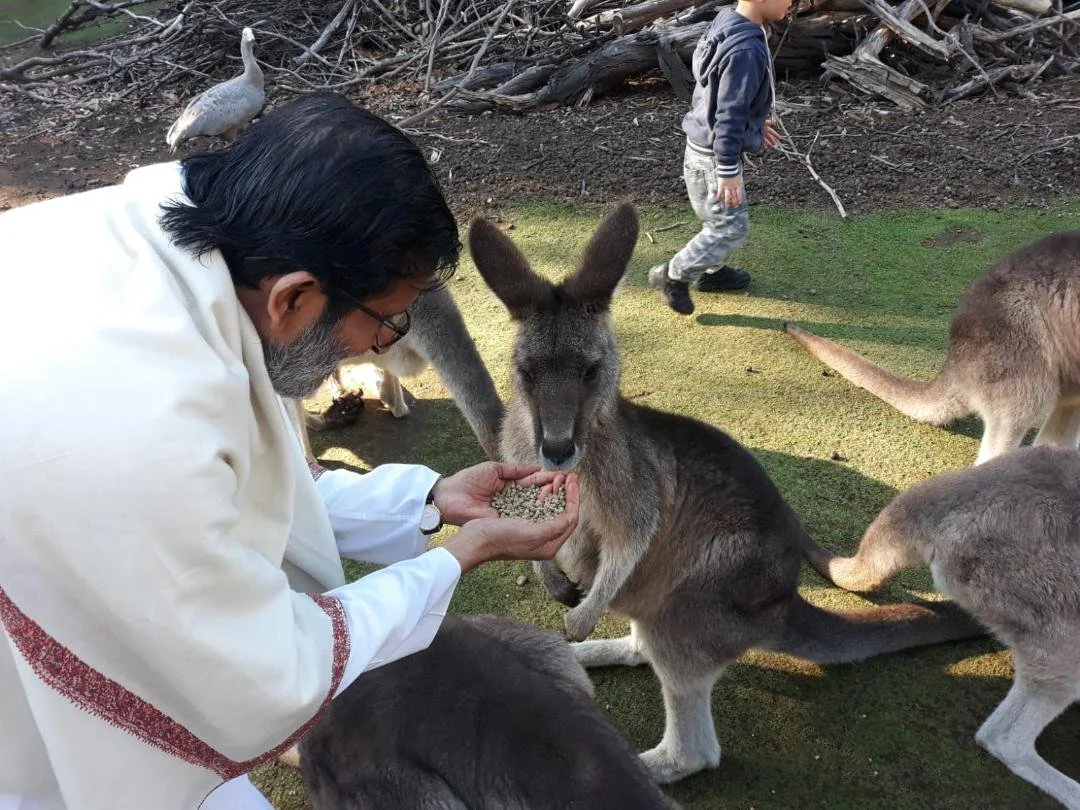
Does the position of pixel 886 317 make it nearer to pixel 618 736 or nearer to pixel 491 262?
pixel 491 262

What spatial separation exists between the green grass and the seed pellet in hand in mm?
780

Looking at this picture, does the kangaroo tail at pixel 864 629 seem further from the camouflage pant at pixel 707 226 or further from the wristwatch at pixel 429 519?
the camouflage pant at pixel 707 226

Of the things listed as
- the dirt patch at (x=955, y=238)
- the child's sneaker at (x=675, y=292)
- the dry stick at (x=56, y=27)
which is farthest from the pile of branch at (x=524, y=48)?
the child's sneaker at (x=675, y=292)

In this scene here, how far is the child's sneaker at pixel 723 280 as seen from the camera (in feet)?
14.7

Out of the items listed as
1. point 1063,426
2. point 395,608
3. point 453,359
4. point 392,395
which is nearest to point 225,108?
point 392,395

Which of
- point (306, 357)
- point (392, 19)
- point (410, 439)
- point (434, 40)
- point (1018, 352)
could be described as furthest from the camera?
point (392, 19)

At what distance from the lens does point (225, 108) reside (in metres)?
5.39

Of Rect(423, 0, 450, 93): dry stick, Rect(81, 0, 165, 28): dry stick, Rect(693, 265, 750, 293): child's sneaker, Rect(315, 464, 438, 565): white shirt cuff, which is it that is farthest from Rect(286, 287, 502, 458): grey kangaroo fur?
Rect(81, 0, 165, 28): dry stick

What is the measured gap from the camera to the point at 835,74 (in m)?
6.51

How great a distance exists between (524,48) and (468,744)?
21.6ft

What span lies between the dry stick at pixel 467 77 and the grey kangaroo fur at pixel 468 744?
16.5ft

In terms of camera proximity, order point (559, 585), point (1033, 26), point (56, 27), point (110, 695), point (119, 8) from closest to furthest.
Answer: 1. point (110, 695)
2. point (559, 585)
3. point (1033, 26)
4. point (119, 8)
5. point (56, 27)

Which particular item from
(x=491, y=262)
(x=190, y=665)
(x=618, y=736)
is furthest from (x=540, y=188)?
(x=190, y=665)

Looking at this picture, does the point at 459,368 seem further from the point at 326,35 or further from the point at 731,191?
the point at 326,35
